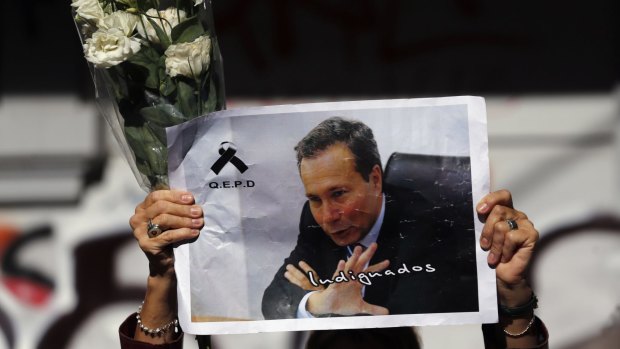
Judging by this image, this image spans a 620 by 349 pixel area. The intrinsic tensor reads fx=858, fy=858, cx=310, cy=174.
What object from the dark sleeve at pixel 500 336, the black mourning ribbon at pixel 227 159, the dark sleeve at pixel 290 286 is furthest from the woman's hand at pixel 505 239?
the black mourning ribbon at pixel 227 159

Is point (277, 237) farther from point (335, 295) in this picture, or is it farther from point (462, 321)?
point (462, 321)

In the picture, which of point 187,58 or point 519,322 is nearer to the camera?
point 187,58

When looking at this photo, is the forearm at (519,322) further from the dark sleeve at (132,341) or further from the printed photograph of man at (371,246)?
the dark sleeve at (132,341)

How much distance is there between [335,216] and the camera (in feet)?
5.50

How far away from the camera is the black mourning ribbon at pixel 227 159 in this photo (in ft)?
5.50

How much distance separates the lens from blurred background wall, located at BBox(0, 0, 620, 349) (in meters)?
3.95

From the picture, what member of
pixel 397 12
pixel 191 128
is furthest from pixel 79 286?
pixel 191 128

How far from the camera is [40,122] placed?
3.97 m

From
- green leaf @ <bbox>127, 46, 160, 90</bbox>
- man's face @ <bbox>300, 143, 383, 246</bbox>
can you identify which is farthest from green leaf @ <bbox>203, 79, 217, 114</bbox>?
man's face @ <bbox>300, 143, 383, 246</bbox>

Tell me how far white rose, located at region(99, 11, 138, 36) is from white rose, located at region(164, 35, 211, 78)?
83 millimetres

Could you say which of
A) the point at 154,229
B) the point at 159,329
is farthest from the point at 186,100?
the point at 159,329

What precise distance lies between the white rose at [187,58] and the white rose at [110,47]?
65mm

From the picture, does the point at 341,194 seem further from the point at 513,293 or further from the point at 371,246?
the point at 513,293

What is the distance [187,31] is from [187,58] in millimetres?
63
